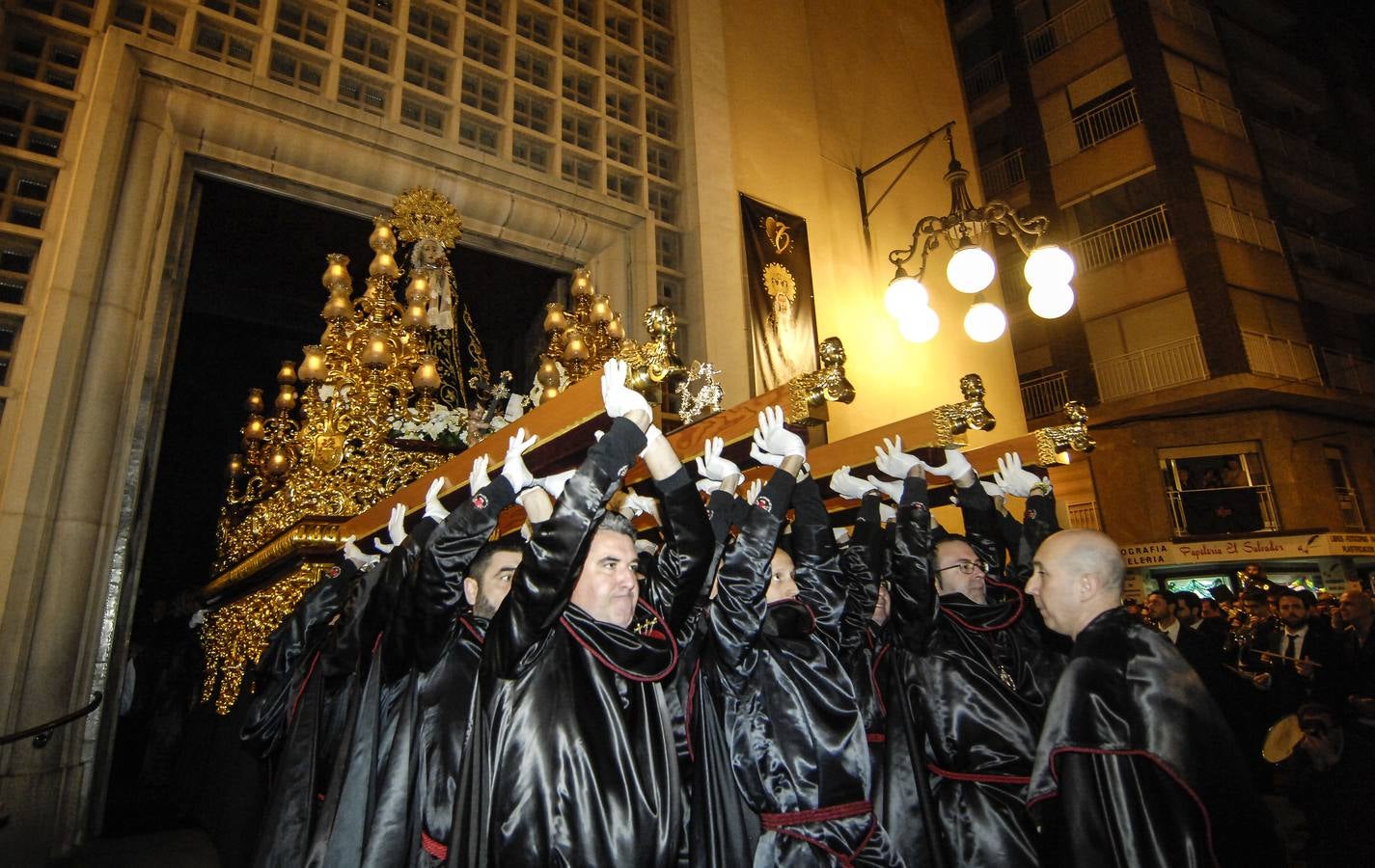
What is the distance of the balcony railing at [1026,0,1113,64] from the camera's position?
18125 mm

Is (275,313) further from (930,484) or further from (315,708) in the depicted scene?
(930,484)

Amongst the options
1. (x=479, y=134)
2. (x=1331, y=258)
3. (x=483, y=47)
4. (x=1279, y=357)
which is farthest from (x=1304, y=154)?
(x=479, y=134)

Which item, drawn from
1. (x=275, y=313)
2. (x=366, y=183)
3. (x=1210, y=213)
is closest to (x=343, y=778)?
(x=366, y=183)

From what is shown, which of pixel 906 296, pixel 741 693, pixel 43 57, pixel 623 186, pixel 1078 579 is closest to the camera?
pixel 1078 579

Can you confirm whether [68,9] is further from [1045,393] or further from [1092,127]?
[1092,127]

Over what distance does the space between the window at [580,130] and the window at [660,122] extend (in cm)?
72

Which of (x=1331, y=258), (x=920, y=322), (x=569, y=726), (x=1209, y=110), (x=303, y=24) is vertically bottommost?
(x=569, y=726)

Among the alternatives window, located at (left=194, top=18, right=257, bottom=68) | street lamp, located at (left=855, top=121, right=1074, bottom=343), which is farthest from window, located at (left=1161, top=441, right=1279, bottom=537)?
window, located at (left=194, top=18, right=257, bottom=68)

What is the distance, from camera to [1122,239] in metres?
17.5

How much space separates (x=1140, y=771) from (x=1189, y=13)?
2274 centimetres

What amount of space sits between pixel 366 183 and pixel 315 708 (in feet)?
14.9

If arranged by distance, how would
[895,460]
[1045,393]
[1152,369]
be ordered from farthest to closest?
[1045,393] → [1152,369] → [895,460]

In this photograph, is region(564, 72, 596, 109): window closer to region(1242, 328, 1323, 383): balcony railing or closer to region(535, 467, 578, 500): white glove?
region(535, 467, 578, 500): white glove

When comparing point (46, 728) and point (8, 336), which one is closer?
point (46, 728)
